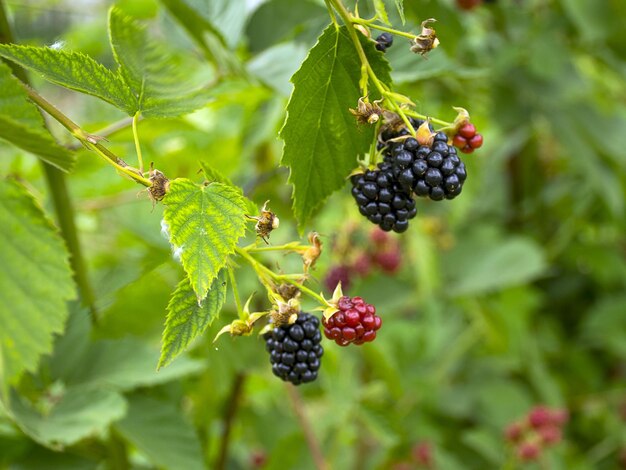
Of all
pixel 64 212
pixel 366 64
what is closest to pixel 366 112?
pixel 366 64

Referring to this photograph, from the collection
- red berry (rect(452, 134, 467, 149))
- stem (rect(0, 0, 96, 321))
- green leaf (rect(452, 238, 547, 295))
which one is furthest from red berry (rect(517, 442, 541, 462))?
red berry (rect(452, 134, 467, 149))

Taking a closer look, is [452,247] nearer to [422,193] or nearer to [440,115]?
[440,115]

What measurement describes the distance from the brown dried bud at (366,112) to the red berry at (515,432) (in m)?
1.47

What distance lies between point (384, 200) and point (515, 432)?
4.62 ft

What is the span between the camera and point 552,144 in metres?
2.74

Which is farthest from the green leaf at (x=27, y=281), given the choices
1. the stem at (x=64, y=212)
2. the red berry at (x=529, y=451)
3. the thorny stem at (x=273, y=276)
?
the red berry at (x=529, y=451)

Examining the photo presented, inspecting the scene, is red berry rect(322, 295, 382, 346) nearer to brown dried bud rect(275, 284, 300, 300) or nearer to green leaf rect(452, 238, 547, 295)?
brown dried bud rect(275, 284, 300, 300)

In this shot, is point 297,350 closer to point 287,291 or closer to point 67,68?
point 287,291

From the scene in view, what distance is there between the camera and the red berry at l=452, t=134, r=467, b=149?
0.85 m

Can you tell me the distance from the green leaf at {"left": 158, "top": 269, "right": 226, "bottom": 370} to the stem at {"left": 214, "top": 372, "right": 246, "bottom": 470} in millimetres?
840

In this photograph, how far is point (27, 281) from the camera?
766 millimetres

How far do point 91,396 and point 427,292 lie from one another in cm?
116

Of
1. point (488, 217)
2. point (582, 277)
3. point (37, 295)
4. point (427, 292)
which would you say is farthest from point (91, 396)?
point (582, 277)

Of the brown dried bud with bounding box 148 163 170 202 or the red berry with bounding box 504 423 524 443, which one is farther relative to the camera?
the red berry with bounding box 504 423 524 443
